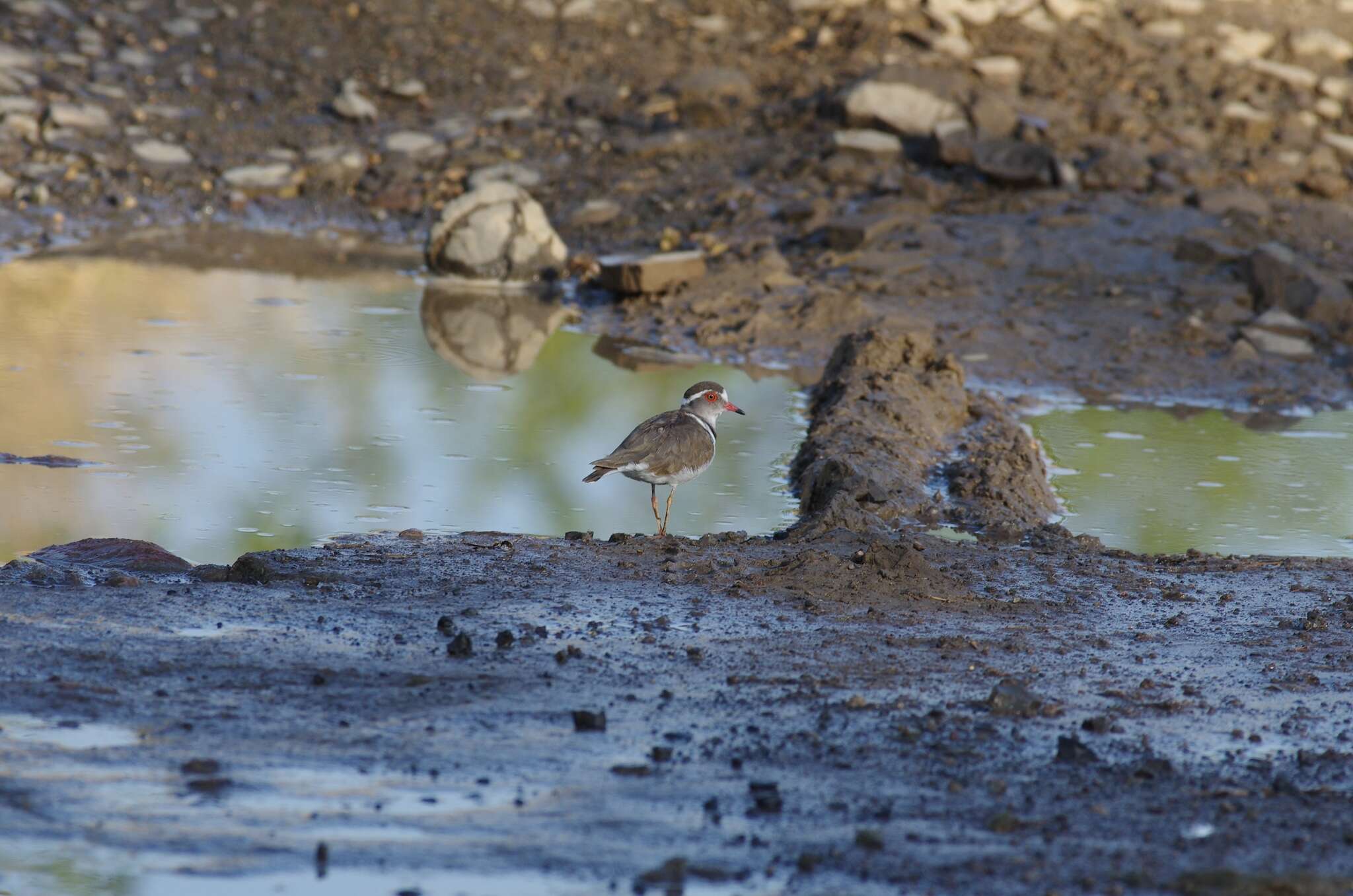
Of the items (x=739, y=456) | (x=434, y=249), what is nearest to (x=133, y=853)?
(x=739, y=456)

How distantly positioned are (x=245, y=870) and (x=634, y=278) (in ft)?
27.1

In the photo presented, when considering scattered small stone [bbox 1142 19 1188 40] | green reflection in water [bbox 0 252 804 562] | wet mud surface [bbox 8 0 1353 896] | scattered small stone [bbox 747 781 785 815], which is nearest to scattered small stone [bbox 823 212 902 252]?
wet mud surface [bbox 8 0 1353 896]

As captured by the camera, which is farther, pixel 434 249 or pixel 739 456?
pixel 434 249

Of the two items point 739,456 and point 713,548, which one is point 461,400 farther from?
point 713,548

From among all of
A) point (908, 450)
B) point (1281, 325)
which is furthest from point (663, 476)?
point (1281, 325)

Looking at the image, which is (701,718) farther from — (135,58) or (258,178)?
(135,58)

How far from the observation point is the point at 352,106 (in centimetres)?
1504

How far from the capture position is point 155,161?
1447 cm

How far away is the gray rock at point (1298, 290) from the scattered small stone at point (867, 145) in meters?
3.35

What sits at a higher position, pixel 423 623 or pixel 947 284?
pixel 947 284

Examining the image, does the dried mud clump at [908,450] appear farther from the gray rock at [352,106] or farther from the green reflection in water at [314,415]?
the gray rock at [352,106]

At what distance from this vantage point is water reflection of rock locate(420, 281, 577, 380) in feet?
33.8

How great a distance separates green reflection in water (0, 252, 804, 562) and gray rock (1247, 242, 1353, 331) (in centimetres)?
365

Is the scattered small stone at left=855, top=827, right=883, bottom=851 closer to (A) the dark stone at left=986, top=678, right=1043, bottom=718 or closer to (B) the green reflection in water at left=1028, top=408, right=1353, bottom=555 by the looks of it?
(A) the dark stone at left=986, top=678, right=1043, bottom=718
